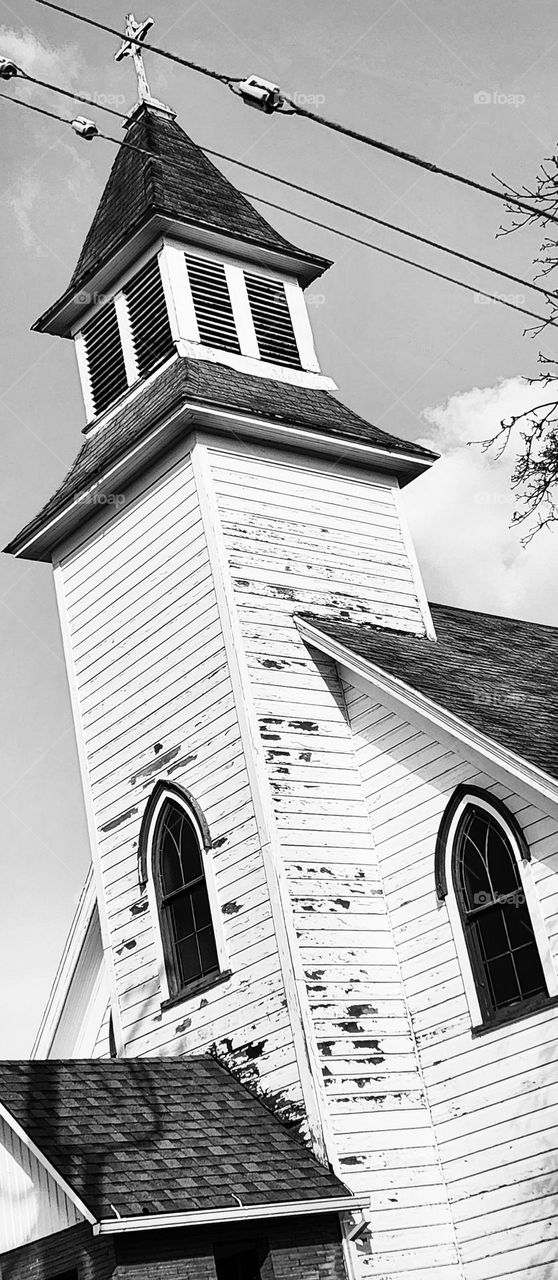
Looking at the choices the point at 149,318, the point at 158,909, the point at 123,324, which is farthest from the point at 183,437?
the point at 158,909

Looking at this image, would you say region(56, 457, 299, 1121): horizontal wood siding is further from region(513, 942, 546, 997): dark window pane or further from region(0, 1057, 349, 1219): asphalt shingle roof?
region(513, 942, 546, 997): dark window pane

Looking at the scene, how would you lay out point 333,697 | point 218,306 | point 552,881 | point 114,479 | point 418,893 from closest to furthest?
1. point 552,881
2. point 418,893
3. point 333,697
4. point 114,479
5. point 218,306

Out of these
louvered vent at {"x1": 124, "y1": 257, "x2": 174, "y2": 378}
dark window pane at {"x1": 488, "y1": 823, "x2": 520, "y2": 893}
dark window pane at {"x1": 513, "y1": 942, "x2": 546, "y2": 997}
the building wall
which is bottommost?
the building wall

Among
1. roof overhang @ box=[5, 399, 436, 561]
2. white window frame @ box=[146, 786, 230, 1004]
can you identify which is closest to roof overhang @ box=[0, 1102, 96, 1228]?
white window frame @ box=[146, 786, 230, 1004]

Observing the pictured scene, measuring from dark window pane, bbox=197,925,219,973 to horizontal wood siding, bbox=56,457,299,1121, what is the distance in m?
0.39

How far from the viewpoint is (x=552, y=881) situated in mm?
12156

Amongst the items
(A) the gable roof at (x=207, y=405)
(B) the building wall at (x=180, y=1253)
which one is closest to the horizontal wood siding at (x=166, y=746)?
(A) the gable roof at (x=207, y=405)

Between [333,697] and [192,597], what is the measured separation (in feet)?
6.08

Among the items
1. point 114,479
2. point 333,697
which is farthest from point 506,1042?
point 114,479

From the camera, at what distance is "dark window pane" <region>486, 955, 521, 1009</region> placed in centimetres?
1255

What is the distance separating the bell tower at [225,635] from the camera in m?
13.3

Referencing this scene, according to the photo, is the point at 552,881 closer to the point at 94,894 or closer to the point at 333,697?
the point at 333,697

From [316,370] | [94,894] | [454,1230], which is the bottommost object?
[454,1230]

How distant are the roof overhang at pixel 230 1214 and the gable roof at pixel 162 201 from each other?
37.6ft
